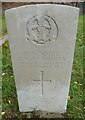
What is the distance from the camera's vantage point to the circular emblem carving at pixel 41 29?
11.0ft

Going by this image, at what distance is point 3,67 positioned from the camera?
5.80 meters

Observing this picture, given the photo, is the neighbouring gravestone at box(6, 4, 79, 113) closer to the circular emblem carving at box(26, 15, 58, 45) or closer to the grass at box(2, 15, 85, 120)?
the circular emblem carving at box(26, 15, 58, 45)

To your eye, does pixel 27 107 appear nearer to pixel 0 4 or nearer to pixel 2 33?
pixel 2 33

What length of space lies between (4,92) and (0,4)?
11949 mm

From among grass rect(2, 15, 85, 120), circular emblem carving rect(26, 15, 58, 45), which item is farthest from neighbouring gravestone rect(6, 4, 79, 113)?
grass rect(2, 15, 85, 120)

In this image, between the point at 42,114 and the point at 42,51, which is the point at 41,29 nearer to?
the point at 42,51

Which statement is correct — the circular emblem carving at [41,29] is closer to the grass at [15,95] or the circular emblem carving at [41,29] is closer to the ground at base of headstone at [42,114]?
the ground at base of headstone at [42,114]

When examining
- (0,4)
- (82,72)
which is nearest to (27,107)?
(82,72)

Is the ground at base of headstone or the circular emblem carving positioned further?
the ground at base of headstone

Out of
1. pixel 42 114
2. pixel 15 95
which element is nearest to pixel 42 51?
pixel 42 114

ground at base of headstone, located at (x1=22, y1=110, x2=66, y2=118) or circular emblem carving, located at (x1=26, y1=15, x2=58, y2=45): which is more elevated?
circular emblem carving, located at (x1=26, y1=15, x2=58, y2=45)

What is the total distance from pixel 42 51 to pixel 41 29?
0.91 ft

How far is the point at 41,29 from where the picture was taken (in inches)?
134

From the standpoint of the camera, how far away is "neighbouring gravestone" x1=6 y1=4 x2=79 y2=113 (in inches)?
131
